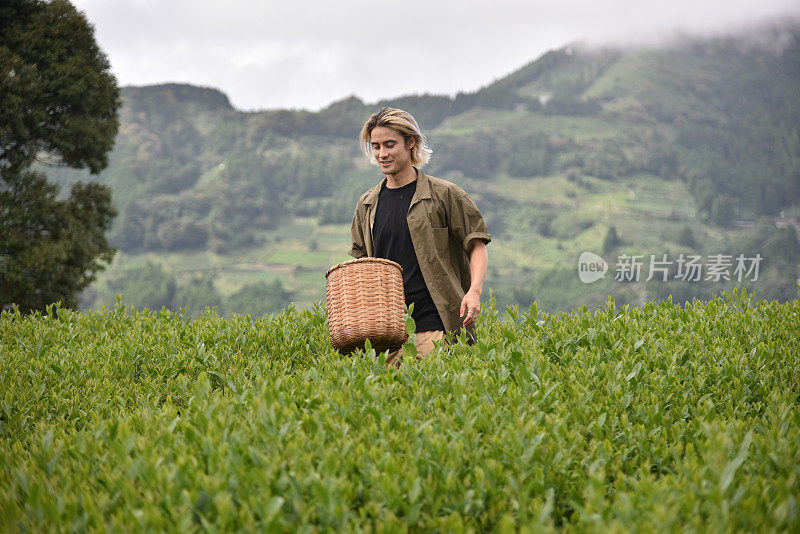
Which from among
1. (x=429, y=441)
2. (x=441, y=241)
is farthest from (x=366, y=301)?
(x=429, y=441)

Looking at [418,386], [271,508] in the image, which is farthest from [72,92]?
[271,508]

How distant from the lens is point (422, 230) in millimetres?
5750

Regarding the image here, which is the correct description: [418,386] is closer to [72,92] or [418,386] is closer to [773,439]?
[773,439]

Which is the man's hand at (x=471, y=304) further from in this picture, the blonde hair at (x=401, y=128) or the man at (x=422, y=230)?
the blonde hair at (x=401, y=128)

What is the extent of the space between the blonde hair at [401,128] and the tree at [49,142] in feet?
56.6

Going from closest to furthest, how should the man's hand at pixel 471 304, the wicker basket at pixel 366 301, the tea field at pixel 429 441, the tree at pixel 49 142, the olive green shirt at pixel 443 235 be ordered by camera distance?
the tea field at pixel 429 441, the wicker basket at pixel 366 301, the man's hand at pixel 471 304, the olive green shirt at pixel 443 235, the tree at pixel 49 142

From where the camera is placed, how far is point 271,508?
8.53ft

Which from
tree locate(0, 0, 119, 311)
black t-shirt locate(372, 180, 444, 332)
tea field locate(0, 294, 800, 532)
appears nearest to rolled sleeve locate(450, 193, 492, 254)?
black t-shirt locate(372, 180, 444, 332)

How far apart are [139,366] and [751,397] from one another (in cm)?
502

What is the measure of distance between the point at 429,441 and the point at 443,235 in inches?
108

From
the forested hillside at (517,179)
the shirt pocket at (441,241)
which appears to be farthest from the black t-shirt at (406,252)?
the forested hillside at (517,179)

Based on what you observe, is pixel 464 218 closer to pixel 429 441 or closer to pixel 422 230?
pixel 422 230

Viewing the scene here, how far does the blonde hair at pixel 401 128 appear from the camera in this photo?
18.5 ft

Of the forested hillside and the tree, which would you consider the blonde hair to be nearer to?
the tree
